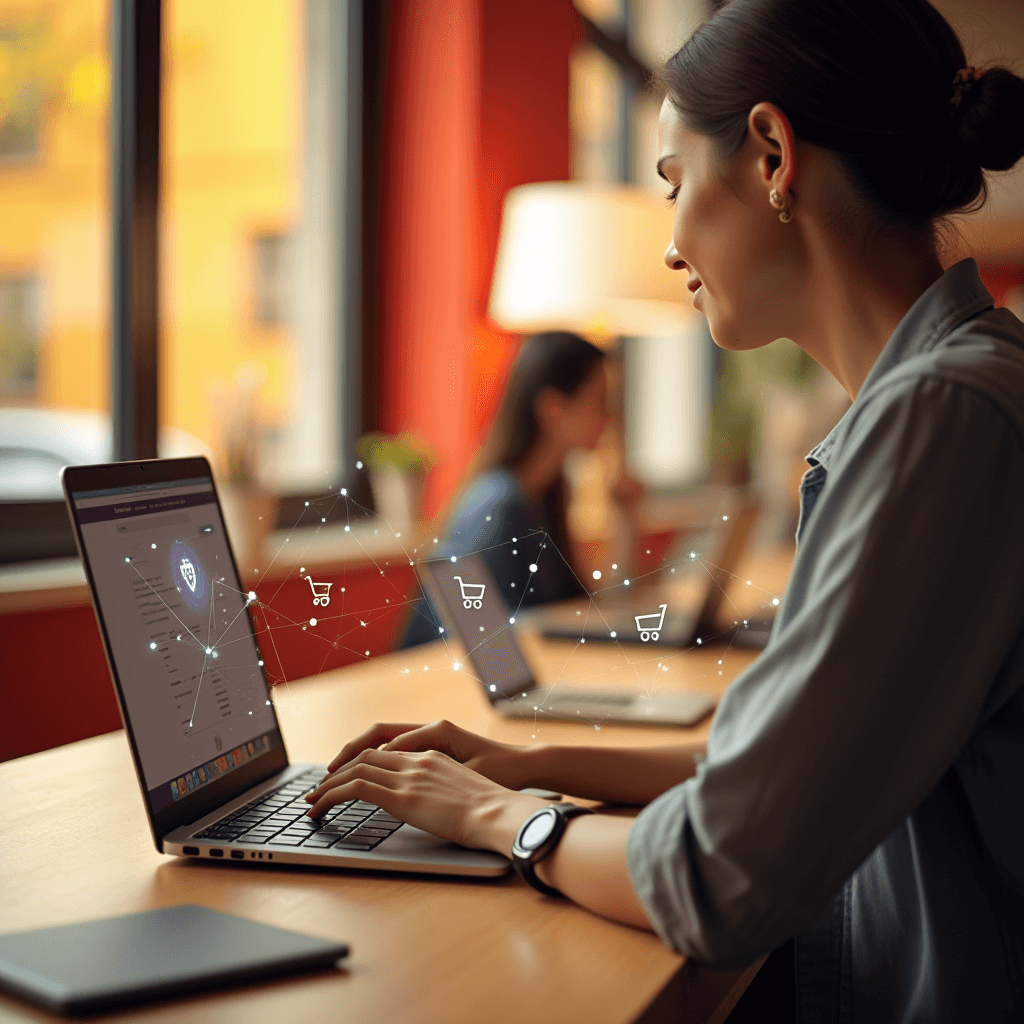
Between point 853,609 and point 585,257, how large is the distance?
2.27 metres

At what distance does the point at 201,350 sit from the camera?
275cm

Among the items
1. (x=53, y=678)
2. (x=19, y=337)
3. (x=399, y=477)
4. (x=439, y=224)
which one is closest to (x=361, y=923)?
(x=53, y=678)

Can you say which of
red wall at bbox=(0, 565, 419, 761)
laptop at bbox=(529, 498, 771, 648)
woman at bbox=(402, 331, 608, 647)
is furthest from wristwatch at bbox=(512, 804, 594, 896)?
woman at bbox=(402, 331, 608, 647)

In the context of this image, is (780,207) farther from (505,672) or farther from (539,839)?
(505,672)

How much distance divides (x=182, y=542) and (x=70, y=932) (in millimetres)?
381

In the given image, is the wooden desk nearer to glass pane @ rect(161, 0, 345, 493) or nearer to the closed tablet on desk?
the closed tablet on desk

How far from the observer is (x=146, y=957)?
0.66 m

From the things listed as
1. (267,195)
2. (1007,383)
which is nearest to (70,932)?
(1007,383)

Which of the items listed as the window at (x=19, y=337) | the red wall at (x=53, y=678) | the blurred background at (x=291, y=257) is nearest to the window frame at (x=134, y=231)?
the blurred background at (x=291, y=257)

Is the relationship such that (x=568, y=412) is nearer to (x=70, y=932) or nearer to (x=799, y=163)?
(x=799, y=163)

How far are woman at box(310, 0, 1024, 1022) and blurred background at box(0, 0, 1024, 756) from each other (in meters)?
0.98

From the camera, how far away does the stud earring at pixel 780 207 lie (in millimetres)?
837

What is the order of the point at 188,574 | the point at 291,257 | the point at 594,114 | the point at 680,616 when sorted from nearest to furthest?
1. the point at 188,574
2. the point at 680,616
3. the point at 291,257
4. the point at 594,114

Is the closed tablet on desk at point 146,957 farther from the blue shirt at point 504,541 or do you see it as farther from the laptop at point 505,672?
the blue shirt at point 504,541
